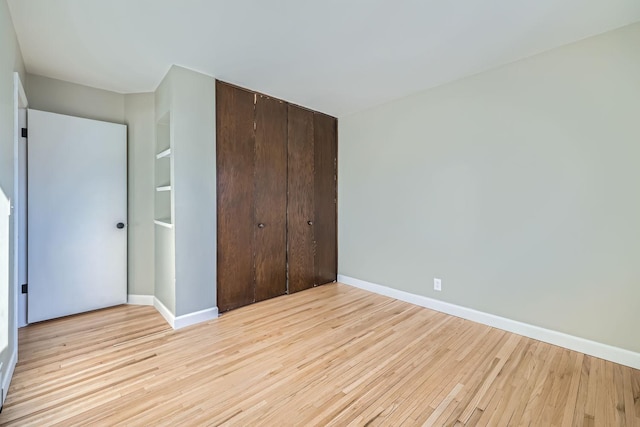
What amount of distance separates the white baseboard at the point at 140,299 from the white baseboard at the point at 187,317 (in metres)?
0.35

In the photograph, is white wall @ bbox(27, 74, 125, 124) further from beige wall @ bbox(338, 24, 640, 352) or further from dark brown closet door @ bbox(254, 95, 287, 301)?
beige wall @ bbox(338, 24, 640, 352)

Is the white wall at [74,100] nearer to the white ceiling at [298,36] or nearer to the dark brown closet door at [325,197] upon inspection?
the white ceiling at [298,36]

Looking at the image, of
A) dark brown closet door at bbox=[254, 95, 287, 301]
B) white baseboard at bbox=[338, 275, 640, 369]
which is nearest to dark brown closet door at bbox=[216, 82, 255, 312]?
dark brown closet door at bbox=[254, 95, 287, 301]

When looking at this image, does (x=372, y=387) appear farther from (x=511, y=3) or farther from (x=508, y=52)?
(x=508, y=52)

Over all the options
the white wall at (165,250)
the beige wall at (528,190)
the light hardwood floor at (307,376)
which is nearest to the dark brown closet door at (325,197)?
the beige wall at (528,190)

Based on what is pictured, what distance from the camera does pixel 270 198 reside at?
339 cm

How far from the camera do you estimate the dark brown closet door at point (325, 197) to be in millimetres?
3930

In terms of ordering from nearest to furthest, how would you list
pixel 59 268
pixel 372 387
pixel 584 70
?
pixel 372 387, pixel 584 70, pixel 59 268

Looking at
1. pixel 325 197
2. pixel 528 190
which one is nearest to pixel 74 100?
pixel 325 197

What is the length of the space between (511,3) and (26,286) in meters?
4.55

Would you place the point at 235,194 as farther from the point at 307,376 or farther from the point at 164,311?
the point at 307,376

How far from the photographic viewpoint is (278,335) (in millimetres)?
2482

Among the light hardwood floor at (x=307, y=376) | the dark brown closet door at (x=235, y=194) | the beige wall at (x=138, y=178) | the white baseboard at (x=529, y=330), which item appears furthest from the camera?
the beige wall at (x=138, y=178)

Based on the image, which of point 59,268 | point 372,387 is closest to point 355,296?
point 372,387
